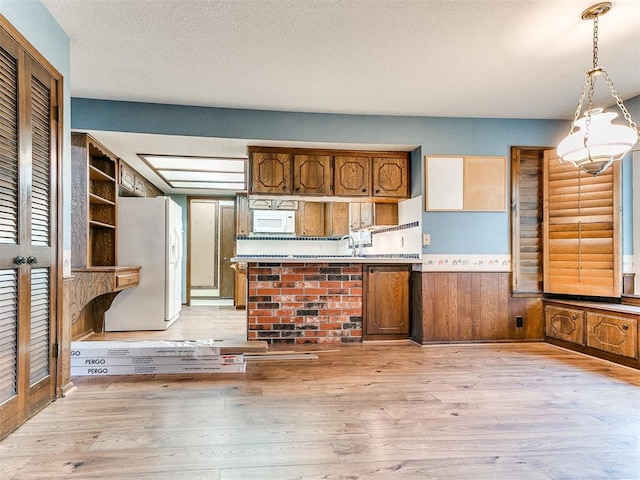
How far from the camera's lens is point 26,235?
2.09 metres

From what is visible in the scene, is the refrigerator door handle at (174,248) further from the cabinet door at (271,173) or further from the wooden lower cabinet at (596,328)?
the wooden lower cabinet at (596,328)

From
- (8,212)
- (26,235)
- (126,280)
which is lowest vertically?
(126,280)

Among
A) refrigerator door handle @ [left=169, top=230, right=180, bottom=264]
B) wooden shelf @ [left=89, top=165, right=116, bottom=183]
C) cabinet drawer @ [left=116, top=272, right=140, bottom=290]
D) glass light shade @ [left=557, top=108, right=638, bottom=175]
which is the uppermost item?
wooden shelf @ [left=89, top=165, right=116, bottom=183]

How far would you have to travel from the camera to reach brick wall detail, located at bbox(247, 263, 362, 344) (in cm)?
402

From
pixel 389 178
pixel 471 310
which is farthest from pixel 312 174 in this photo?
pixel 471 310

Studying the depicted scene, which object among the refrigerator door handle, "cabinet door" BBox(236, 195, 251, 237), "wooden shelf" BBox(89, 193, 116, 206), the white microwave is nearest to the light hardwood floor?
"wooden shelf" BBox(89, 193, 116, 206)

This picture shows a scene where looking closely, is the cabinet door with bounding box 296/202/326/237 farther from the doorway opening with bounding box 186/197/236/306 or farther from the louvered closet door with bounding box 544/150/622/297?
the louvered closet door with bounding box 544/150/622/297

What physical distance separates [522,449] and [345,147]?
3102mm

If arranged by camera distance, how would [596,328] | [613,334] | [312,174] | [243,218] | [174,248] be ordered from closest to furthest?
[613,334] < [596,328] < [312,174] < [174,248] < [243,218]

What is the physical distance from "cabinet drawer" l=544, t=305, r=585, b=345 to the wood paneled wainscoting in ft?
0.31

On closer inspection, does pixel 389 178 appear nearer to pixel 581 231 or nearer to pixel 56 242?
pixel 581 231

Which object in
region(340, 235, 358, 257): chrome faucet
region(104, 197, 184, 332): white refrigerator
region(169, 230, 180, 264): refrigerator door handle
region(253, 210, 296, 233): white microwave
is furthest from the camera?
region(253, 210, 296, 233): white microwave

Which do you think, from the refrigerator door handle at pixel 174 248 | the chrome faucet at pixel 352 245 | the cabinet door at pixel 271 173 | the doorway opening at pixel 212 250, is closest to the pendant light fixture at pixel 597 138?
the cabinet door at pixel 271 173

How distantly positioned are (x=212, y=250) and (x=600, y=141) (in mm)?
6382
